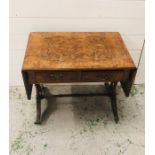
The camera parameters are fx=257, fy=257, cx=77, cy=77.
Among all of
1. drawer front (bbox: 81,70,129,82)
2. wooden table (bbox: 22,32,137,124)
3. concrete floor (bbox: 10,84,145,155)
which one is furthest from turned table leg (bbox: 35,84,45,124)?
drawer front (bbox: 81,70,129,82)

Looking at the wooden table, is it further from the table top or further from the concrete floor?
the concrete floor

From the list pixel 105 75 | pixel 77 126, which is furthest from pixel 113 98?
pixel 105 75

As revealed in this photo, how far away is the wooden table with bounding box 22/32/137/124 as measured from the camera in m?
1.69

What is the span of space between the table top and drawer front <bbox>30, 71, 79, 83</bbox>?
0.15 feet

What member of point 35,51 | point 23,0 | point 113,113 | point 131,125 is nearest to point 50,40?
point 35,51

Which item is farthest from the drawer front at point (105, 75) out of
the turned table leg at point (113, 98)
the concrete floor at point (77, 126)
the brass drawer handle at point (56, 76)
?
the concrete floor at point (77, 126)

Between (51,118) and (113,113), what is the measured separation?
21.3 inches

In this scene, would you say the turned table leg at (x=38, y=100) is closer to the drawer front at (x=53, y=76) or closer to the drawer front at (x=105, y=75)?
the drawer front at (x=53, y=76)

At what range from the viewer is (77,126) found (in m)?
2.15

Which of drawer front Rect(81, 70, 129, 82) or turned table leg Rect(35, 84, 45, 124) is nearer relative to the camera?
drawer front Rect(81, 70, 129, 82)

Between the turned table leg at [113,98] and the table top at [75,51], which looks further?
the turned table leg at [113,98]

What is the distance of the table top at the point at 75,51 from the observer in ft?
5.57

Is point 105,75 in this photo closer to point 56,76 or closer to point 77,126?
point 56,76

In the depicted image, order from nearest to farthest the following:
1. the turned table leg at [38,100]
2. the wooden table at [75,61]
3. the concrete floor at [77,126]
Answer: the wooden table at [75,61], the concrete floor at [77,126], the turned table leg at [38,100]
